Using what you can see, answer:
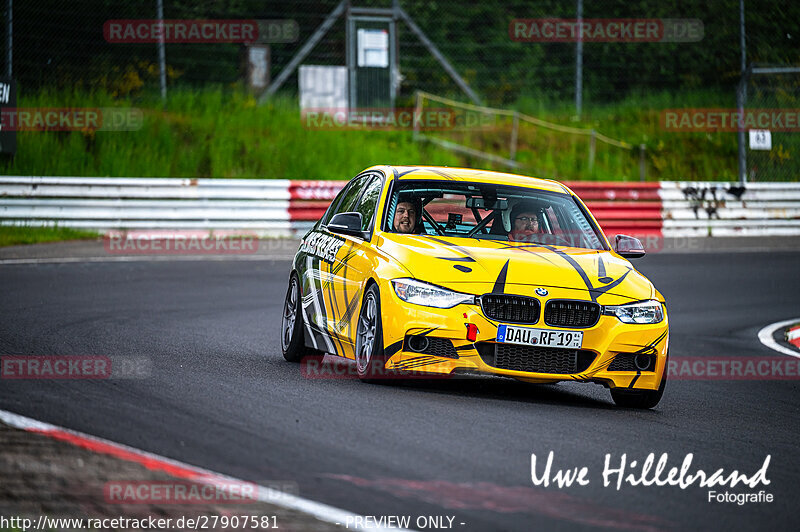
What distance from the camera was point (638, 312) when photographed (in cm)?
862

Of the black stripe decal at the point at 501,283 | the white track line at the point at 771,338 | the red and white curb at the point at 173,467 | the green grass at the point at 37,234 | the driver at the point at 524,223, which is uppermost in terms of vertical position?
the driver at the point at 524,223

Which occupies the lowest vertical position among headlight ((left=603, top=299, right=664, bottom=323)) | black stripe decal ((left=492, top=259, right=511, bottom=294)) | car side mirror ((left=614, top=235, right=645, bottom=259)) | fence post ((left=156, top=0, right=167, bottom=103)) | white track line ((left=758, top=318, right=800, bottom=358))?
white track line ((left=758, top=318, right=800, bottom=358))

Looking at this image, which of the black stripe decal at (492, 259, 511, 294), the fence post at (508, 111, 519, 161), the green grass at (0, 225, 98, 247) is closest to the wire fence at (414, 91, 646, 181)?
the fence post at (508, 111, 519, 161)

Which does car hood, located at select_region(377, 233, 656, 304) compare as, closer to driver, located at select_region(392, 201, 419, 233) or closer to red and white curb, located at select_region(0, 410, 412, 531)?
driver, located at select_region(392, 201, 419, 233)

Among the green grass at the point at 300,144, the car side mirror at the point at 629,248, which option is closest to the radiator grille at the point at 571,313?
the car side mirror at the point at 629,248

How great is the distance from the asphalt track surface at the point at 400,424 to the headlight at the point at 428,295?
615 millimetres

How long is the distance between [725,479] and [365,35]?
77.4 feet

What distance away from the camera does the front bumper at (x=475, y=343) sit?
324 inches

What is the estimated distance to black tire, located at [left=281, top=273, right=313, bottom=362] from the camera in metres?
10.2

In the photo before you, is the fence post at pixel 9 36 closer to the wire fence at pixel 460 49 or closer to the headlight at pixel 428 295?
the wire fence at pixel 460 49

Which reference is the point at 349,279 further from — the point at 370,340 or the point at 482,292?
the point at 482,292

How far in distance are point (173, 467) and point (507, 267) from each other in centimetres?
339

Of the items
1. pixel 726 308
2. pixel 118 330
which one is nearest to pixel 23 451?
pixel 118 330

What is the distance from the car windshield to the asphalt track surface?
1126 millimetres
